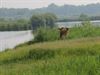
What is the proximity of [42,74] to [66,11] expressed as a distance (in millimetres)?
85542

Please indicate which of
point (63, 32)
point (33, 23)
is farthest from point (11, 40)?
point (63, 32)

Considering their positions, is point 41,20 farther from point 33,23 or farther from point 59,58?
point 59,58

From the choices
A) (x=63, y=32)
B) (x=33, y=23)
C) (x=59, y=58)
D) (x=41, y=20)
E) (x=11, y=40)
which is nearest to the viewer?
(x=59, y=58)

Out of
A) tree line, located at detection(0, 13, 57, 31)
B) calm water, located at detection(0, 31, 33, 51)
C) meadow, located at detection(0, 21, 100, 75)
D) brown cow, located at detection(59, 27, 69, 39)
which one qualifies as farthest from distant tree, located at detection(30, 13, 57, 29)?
brown cow, located at detection(59, 27, 69, 39)

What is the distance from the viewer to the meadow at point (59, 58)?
35.6ft

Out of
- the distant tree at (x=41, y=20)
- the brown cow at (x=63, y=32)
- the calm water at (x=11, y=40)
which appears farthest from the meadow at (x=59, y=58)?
the distant tree at (x=41, y=20)

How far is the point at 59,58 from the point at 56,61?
5.12ft

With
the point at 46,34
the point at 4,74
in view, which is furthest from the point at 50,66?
the point at 46,34

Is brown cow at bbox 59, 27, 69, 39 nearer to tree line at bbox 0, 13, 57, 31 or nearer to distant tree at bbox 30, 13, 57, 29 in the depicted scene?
tree line at bbox 0, 13, 57, 31

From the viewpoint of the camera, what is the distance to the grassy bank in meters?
10.8

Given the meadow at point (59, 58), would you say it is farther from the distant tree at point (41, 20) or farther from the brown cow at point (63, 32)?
the distant tree at point (41, 20)

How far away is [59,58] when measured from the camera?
14.4m

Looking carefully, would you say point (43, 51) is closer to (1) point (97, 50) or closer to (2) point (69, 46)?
(2) point (69, 46)

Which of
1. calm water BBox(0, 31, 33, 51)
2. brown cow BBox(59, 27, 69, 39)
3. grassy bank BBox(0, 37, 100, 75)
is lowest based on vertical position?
calm water BBox(0, 31, 33, 51)
